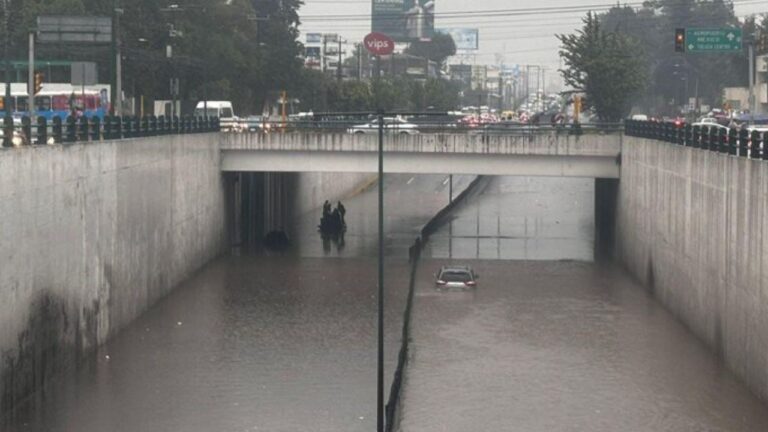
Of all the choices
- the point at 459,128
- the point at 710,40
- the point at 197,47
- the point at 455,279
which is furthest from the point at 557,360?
the point at 197,47

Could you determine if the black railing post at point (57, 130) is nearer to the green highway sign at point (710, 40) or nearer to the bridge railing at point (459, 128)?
the bridge railing at point (459, 128)

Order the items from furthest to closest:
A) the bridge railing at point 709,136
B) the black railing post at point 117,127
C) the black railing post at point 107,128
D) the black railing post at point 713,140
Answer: the black railing post at point 117,127, the black railing post at point 107,128, the black railing post at point 713,140, the bridge railing at point 709,136

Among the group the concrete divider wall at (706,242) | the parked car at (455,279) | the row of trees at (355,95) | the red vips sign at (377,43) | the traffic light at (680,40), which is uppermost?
the red vips sign at (377,43)

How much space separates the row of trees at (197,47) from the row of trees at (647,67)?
23.3 meters

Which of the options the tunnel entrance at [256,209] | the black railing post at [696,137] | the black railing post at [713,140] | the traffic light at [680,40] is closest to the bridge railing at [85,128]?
the tunnel entrance at [256,209]

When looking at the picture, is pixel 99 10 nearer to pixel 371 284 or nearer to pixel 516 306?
pixel 371 284

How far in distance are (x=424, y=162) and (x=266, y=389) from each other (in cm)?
2602

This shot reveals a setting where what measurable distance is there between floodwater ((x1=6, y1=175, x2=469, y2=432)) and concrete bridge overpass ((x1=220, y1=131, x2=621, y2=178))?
3898mm

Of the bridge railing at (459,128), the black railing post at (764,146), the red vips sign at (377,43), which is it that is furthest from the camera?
the red vips sign at (377,43)

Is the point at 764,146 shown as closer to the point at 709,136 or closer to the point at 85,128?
the point at 709,136

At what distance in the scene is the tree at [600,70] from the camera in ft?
300

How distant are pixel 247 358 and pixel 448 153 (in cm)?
2218

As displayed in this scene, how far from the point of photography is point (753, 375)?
32.2m

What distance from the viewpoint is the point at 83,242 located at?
37656mm
